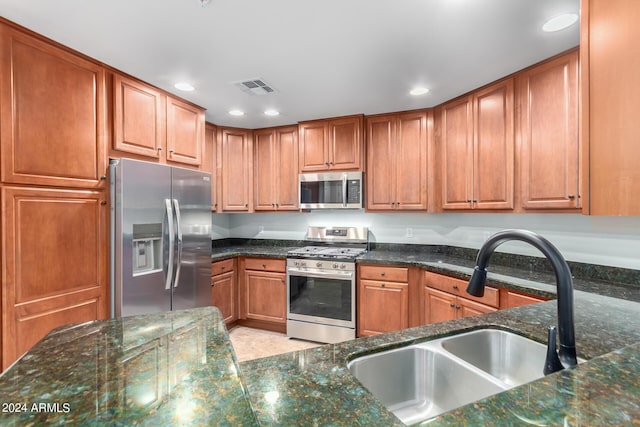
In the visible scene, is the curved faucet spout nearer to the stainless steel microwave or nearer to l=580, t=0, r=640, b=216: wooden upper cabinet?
l=580, t=0, r=640, b=216: wooden upper cabinet

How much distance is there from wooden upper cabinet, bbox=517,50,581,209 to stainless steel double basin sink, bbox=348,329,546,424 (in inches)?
56.2

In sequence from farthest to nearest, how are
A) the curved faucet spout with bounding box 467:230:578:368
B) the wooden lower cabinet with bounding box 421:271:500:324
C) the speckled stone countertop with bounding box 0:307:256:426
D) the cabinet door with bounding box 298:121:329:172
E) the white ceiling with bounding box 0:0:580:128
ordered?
the cabinet door with bounding box 298:121:329:172 < the wooden lower cabinet with bounding box 421:271:500:324 < the white ceiling with bounding box 0:0:580:128 < the curved faucet spout with bounding box 467:230:578:368 < the speckled stone countertop with bounding box 0:307:256:426

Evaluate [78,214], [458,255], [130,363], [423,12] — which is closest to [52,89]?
[78,214]

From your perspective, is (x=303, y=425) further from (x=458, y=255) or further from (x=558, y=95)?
(x=458, y=255)

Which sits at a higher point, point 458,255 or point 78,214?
point 78,214

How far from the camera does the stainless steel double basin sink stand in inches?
34.2

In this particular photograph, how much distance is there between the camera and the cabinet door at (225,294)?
3166 millimetres

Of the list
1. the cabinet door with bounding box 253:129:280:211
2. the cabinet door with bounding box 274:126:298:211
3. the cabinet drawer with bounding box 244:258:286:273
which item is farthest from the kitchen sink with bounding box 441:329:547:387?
the cabinet door with bounding box 253:129:280:211

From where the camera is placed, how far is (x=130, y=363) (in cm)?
72

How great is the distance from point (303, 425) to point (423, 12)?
1895 millimetres

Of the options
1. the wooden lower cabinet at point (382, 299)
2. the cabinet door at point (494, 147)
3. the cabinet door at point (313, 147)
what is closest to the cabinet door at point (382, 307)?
the wooden lower cabinet at point (382, 299)

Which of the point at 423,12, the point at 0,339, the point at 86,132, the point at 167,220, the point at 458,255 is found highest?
the point at 423,12

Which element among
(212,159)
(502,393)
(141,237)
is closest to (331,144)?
(212,159)

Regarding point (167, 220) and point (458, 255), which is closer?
point (167, 220)
